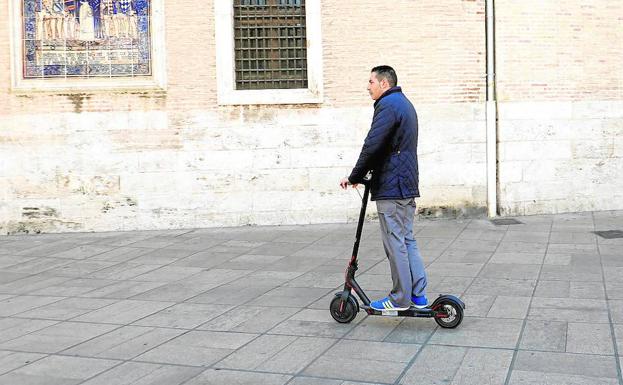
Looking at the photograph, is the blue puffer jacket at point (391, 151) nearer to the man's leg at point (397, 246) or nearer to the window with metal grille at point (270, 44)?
the man's leg at point (397, 246)

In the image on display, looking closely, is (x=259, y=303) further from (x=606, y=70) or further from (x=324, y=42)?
(x=606, y=70)

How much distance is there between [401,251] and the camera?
17.3ft

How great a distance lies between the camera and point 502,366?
175 inches

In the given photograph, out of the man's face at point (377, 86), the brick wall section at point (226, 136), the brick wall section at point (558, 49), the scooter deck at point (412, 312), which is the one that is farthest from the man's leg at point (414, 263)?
the brick wall section at point (558, 49)

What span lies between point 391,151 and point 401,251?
29.2 inches

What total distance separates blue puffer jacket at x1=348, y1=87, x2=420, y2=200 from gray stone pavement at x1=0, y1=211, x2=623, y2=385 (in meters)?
1.08

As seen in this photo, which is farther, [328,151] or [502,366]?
[328,151]

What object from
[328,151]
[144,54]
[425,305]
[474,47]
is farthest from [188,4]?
[425,305]

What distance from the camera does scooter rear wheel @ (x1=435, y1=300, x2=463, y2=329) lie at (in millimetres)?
5227

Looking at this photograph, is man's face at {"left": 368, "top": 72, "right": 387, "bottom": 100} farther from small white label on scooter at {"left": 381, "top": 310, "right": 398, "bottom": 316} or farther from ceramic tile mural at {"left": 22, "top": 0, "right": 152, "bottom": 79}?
ceramic tile mural at {"left": 22, "top": 0, "right": 152, "bottom": 79}

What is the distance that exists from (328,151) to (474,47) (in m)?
2.90

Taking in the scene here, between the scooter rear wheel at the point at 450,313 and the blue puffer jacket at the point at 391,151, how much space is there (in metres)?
0.83

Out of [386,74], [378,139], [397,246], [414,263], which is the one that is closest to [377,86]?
[386,74]

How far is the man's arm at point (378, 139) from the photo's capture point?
522 centimetres
